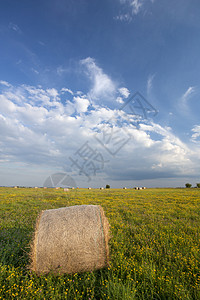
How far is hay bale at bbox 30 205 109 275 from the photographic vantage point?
4.35 metres

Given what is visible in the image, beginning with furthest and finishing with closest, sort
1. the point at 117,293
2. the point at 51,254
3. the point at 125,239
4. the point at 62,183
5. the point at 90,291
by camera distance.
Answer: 1. the point at 62,183
2. the point at 125,239
3. the point at 51,254
4. the point at 90,291
5. the point at 117,293

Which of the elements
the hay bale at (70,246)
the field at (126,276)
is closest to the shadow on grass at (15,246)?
the field at (126,276)

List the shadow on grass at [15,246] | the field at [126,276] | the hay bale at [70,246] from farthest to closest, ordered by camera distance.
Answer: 1. the shadow on grass at [15,246]
2. the hay bale at [70,246]
3. the field at [126,276]

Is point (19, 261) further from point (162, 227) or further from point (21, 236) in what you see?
point (162, 227)

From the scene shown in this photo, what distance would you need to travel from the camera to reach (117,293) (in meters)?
3.22

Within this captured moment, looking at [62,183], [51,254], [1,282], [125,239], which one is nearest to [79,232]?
[51,254]

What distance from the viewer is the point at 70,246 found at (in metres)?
4.41

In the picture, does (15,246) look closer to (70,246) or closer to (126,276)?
(70,246)

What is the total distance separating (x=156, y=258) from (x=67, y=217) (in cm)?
316

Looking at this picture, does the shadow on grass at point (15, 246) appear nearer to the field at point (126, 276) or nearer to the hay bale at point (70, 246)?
the field at point (126, 276)

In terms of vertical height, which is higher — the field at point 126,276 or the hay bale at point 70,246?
the hay bale at point 70,246

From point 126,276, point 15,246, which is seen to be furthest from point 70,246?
point 15,246

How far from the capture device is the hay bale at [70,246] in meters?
4.35

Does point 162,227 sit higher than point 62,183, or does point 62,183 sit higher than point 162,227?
point 62,183
